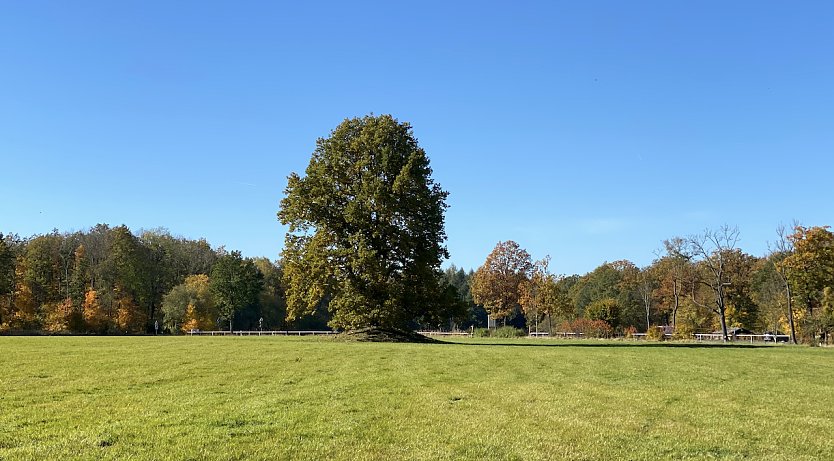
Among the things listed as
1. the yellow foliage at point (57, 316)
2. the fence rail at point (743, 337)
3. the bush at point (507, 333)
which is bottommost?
the fence rail at point (743, 337)

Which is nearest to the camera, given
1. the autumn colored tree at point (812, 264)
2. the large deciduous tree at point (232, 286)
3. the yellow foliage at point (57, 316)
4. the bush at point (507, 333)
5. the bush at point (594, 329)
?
the autumn colored tree at point (812, 264)

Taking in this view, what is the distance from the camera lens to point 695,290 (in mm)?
88000

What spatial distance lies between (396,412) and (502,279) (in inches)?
3264

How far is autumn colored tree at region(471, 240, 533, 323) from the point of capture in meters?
91.5

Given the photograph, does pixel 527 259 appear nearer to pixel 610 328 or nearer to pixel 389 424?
pixel 610 328

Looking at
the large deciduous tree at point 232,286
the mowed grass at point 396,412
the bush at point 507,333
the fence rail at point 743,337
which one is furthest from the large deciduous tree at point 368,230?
the large deciduous tree at point 232,286

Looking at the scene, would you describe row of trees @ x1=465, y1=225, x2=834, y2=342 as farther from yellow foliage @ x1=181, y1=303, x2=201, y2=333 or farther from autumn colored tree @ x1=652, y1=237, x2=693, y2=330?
yellow foliage @ x1=181, y1=303, x2=201, y2=333

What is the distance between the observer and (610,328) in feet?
225

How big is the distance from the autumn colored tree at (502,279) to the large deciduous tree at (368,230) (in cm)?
4730

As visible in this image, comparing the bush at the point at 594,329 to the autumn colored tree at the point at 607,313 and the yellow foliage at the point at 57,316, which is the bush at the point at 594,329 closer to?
the autumn colored tree at the point at 607,313

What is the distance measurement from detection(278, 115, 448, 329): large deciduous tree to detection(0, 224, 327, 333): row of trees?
42.7 m

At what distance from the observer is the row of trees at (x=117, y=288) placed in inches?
2933

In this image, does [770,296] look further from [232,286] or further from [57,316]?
[57,316]

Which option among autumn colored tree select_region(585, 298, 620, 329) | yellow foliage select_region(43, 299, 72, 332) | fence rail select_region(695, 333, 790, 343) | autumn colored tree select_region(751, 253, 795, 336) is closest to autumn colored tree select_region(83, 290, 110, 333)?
yellow foliage select_region(43, 299, 72, 332)
